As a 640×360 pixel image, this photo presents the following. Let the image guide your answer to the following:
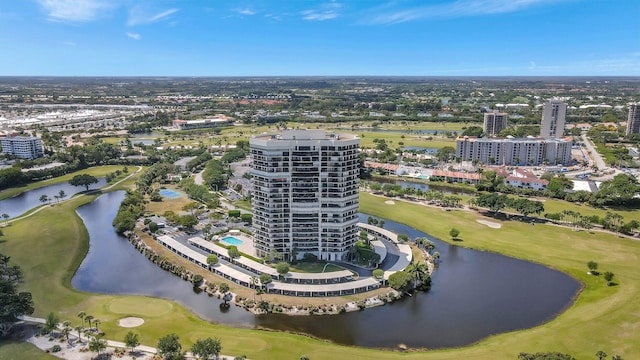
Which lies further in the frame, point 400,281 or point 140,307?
point 400,281

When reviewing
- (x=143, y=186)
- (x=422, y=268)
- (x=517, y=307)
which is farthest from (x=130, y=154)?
(x=517, y=307)

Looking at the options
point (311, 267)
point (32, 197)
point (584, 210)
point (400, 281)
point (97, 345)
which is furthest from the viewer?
point (32, 197)

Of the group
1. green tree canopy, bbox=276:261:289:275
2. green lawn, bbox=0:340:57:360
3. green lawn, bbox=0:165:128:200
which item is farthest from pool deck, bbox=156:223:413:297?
green lawn, bbox=0:165:128:200

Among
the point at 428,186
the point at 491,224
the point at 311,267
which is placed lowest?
the point at 491,224

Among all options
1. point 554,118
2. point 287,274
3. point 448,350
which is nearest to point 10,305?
point 287,274

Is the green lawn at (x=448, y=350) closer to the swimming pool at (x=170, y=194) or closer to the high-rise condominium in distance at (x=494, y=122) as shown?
the swimming pool at (x=170, y=194)

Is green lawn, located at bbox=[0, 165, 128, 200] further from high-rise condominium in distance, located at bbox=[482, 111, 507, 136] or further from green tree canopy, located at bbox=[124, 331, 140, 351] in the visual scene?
high-rise condominium in distance, located at bbox=[482, 111, 507, 136]

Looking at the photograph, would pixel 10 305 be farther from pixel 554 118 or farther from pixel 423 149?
pixel 554 118
